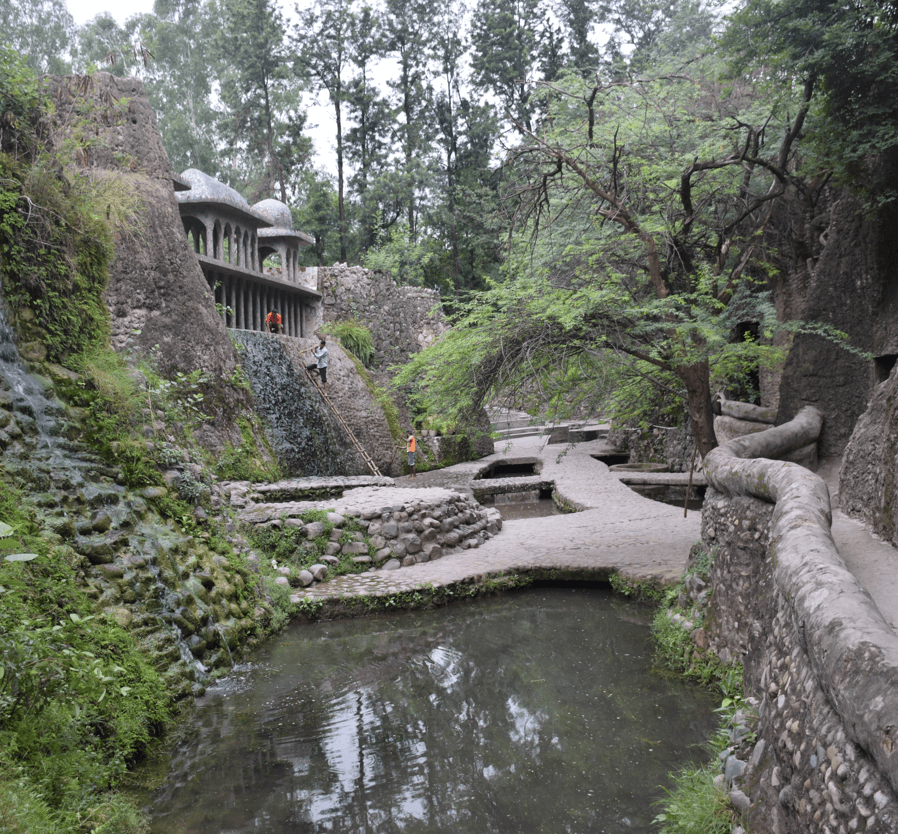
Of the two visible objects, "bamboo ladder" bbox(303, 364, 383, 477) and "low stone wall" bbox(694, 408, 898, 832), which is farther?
"bamboo ladder" bbox(303, 364, 383, 477)

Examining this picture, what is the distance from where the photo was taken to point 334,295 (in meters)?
22.5

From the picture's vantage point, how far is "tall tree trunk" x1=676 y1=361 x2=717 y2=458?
8359mm

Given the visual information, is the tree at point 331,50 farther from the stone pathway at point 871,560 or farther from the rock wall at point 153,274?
the stone pathway at point 871,560

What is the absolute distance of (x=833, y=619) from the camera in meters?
2.70

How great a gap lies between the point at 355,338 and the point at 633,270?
1304cm

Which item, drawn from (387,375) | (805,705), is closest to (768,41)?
(805,705)

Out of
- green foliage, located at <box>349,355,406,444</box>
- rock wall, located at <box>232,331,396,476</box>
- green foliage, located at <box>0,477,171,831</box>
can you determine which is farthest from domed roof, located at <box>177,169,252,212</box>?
green foliage, located at <box>0,477,171,831</box>

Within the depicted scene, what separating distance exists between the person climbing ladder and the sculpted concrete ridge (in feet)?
43.2

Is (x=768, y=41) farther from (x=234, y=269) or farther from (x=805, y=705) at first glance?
(x=234, y=269)

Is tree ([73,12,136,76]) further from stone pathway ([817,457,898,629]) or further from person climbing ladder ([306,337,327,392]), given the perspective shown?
stone pathway ([817,457,898,629])

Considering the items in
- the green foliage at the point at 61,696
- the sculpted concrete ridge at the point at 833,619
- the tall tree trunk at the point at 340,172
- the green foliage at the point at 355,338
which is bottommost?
the green foliage at the point at 61,696

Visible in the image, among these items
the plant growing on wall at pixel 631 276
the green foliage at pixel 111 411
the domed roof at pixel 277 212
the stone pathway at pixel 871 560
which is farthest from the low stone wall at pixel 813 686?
the domed roof at pixel 277 212

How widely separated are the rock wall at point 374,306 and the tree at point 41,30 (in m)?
17.4

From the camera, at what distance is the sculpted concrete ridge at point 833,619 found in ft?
7.06
